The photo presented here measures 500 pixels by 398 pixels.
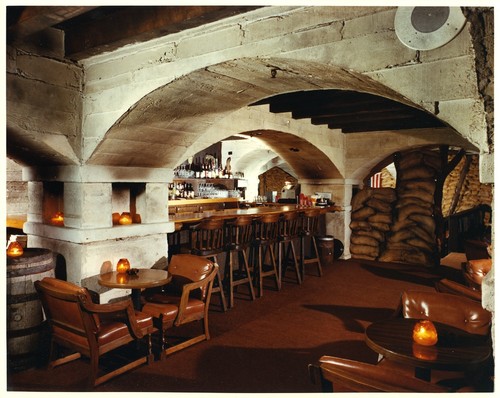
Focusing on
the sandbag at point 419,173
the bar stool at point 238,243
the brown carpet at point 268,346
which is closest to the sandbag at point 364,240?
the sandbag at point 419,173

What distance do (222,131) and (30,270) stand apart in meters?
3.52

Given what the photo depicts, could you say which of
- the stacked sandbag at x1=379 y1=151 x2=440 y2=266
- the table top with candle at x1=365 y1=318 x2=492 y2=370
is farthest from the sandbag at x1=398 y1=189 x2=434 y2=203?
the table top with candle at x1=365 y1=318 x2=492 y2=370

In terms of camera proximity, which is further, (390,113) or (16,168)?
(16,168)

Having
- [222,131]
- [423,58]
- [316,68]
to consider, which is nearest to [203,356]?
[316,68]

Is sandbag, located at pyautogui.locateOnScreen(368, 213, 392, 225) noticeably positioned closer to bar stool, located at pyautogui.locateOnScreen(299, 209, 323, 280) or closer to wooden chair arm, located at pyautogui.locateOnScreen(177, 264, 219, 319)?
bar stool, located at pyautogui.locateOnScreen(299, 209, 323, 280)

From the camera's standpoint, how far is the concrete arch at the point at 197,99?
2.62 metres

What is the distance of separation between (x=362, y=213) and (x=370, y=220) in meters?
0.22

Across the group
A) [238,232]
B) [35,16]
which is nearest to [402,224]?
[238,232]

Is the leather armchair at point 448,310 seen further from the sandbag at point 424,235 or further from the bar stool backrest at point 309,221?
the sandbag at point 424,235

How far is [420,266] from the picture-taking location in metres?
7.81

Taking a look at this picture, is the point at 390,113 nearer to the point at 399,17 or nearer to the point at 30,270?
the point at 399,17

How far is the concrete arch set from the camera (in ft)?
8.61

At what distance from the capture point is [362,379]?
201 centimetres

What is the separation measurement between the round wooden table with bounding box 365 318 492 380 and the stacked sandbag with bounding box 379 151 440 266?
5586 millimetres
